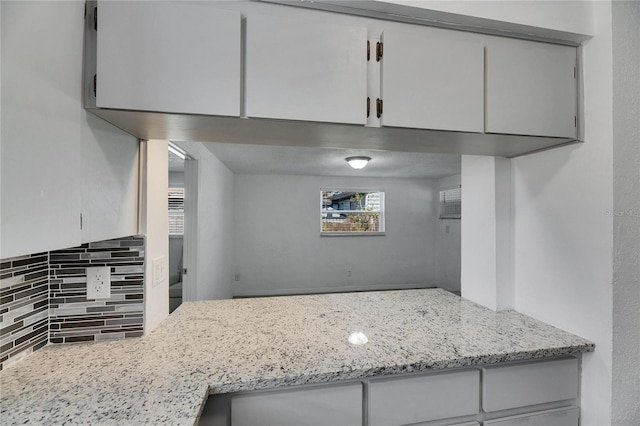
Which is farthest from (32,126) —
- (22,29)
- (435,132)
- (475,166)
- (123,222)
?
(475,166)

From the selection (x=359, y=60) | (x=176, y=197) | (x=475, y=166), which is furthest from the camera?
(x=176, y=197)

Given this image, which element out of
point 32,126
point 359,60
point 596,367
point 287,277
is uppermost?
point 359,60

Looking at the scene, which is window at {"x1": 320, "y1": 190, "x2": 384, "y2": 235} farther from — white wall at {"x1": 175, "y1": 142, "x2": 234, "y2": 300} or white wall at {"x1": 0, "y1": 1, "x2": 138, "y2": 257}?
white wall at {"x1": 0, "y1": 1, "x2": 138, "y2": 257}

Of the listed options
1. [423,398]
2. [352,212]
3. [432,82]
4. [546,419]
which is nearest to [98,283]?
[423,398]

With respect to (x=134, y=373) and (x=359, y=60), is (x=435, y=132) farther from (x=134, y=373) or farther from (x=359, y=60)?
(x=134, y=373)

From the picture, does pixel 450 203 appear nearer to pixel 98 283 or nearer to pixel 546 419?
pixel 546 419

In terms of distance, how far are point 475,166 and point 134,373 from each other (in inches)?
71.3

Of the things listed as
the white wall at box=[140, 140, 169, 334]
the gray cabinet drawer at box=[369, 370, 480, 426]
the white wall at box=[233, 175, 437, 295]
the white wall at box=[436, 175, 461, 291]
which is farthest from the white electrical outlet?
the white wall at box=[436, 175, 461, 291]

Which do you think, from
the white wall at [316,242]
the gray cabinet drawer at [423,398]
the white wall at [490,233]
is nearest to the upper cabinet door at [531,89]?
the white wall at [490,233]

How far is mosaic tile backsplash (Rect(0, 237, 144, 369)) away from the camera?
3.38 feet

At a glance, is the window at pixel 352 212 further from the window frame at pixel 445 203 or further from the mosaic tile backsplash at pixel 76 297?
the mosaic tile backsplash at pixel 76 297

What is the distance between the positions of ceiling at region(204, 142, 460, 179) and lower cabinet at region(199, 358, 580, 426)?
8.72 ft

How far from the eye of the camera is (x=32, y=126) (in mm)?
654

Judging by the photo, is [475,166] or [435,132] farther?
[475,166]
